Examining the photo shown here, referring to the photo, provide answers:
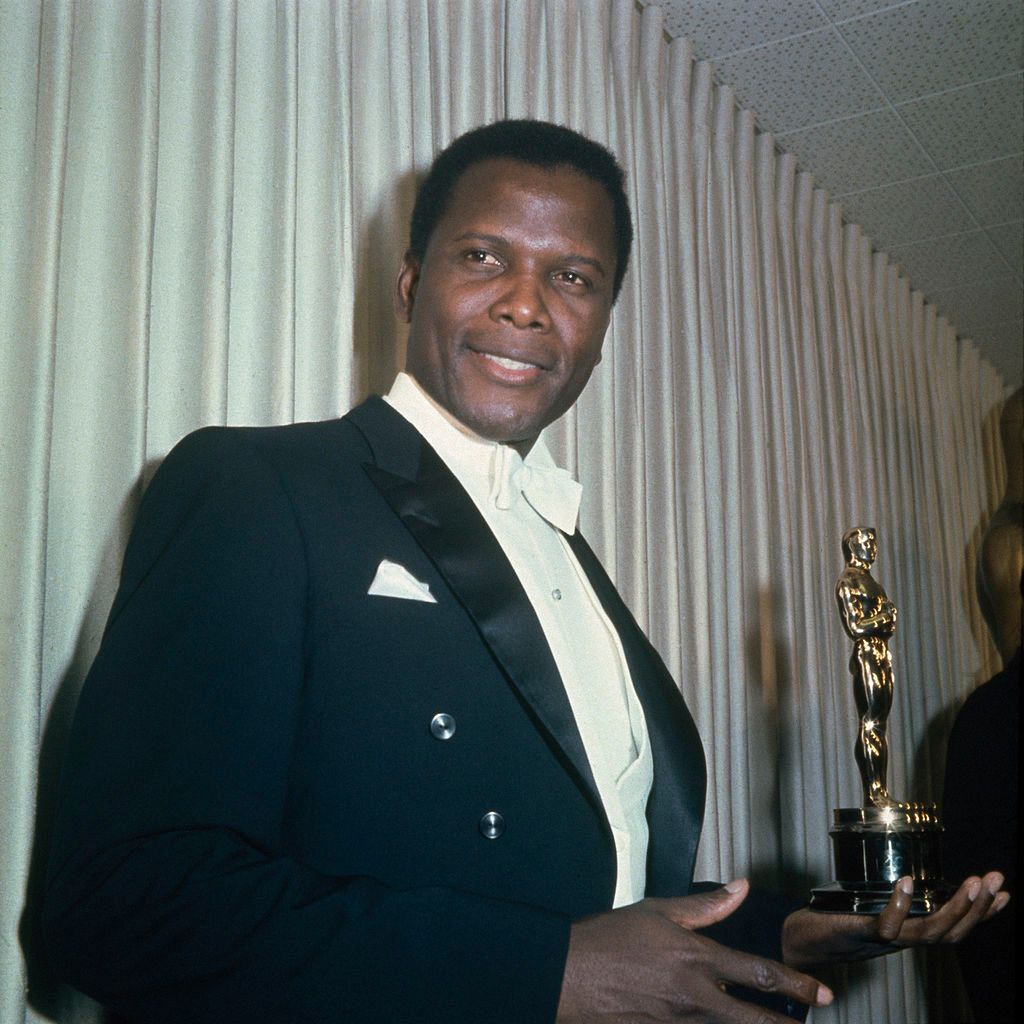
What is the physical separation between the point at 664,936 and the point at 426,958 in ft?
0.69

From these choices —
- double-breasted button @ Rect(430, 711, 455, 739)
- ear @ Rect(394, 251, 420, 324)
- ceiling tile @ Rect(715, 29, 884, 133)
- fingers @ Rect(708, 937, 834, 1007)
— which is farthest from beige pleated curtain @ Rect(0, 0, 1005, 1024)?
fingers @ Rect(708, 937, 834, 1007)

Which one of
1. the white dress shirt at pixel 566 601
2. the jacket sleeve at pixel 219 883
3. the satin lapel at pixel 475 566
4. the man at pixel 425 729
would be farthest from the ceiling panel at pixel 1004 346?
the jacket sleeve at pixel 219 883

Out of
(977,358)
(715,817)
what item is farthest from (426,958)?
(977,358)

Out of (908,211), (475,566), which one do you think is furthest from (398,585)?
(908,211)

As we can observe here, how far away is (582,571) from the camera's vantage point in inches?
69.7

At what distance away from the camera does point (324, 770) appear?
1188 millimetres

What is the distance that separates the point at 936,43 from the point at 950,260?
1509 millimetres

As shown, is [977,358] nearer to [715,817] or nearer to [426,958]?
[715,817]

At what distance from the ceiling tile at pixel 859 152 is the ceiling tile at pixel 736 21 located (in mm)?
529

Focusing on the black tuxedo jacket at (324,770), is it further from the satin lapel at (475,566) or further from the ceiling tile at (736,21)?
the ceiling tile at (736,21)

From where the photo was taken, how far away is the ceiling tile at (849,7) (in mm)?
3107

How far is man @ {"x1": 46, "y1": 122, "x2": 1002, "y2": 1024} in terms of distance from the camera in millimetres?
→ 990

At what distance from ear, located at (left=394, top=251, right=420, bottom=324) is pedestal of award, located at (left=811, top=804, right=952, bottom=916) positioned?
1.06 metres

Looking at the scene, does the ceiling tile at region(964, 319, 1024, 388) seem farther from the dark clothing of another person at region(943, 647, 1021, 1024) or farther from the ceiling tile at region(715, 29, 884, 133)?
the dark clothing of another person at region(943, 647, 1021, 1024)
